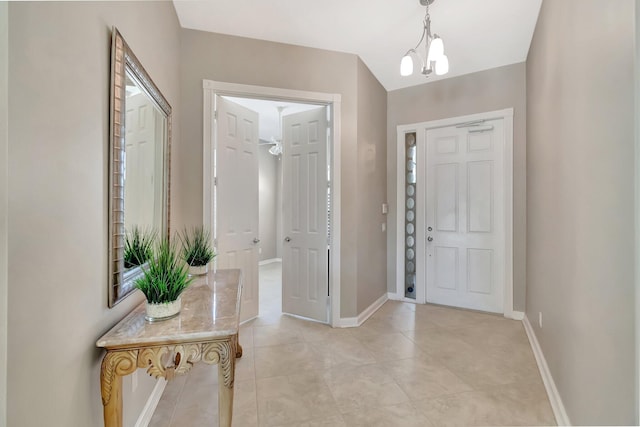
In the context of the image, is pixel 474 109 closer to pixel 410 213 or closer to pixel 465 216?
pixel 465 216

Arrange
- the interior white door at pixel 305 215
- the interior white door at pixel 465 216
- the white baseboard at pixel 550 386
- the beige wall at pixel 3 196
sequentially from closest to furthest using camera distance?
the beige wall at pixel 3 196, the white baseboard at pixel 550 386, the interior white door at pixel 305 215, the interior white door at pixel 465 216

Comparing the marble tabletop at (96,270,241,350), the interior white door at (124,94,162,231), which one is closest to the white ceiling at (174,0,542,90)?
the interior white door at (124,94,162,231)

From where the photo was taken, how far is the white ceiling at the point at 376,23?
2387 mm

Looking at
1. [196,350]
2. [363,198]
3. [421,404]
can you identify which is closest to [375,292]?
[363,198]

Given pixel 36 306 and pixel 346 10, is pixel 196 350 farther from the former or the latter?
pixel 346 10

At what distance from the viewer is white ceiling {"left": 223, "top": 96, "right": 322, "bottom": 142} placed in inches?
161

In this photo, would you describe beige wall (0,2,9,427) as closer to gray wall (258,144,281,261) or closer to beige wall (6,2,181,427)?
beige wall (6,2,181,427)

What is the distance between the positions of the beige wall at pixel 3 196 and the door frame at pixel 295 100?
197 centimetres

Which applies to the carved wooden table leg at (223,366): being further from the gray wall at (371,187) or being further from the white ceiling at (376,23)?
the white ceiling at (376,23)

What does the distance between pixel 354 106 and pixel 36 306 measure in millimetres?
2936

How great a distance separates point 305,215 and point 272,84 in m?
1.38

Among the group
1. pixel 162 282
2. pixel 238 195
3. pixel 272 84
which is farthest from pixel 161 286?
pixel 272 84

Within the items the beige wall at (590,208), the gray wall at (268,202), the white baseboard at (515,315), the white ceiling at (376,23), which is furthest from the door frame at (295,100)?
the gray wall at (268,202)

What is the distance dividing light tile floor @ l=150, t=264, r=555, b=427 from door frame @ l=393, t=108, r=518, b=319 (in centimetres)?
52
